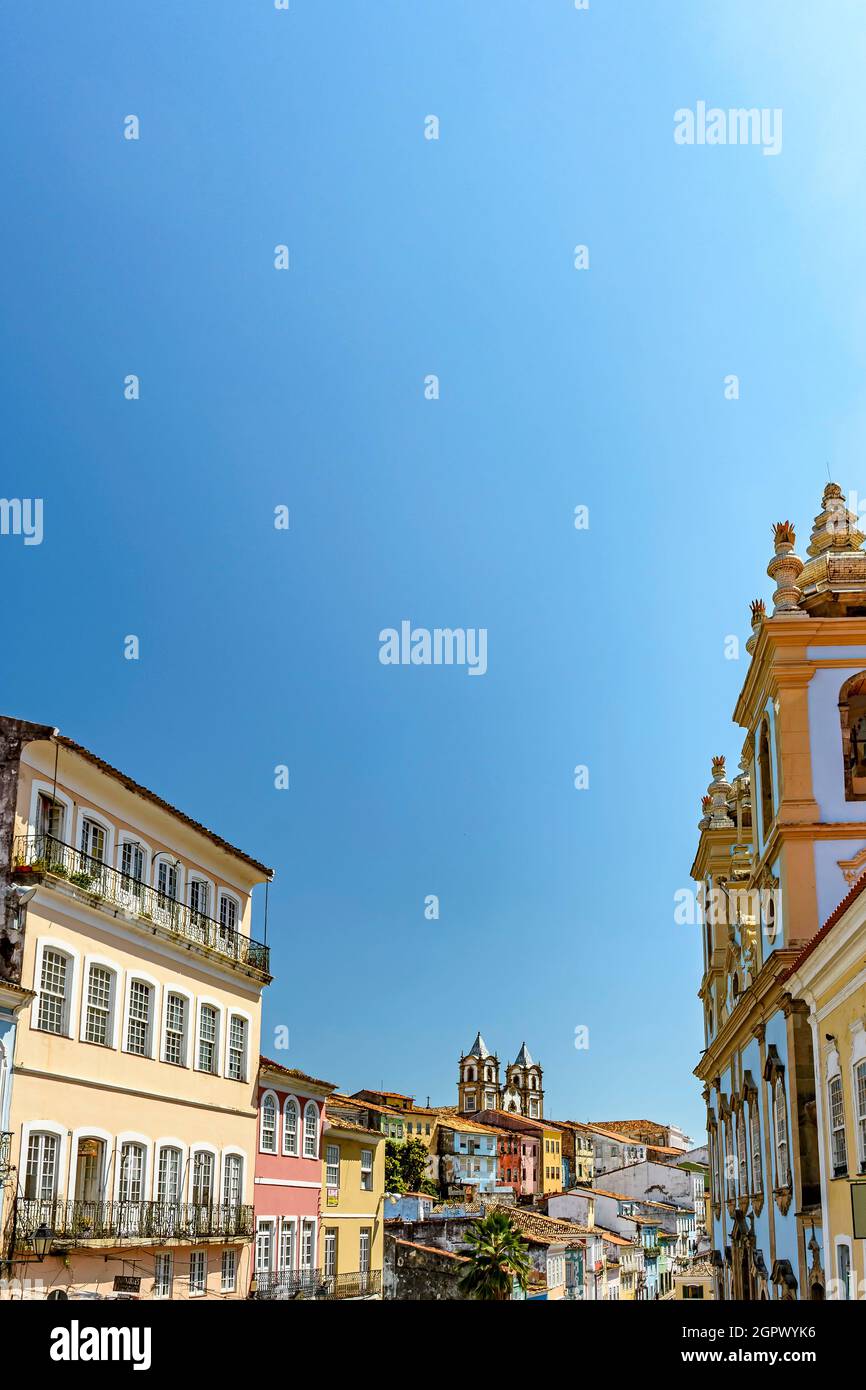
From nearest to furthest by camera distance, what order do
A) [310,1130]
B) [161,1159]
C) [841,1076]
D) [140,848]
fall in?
[841,1076], [161,1159], [140,848], [310,1130]

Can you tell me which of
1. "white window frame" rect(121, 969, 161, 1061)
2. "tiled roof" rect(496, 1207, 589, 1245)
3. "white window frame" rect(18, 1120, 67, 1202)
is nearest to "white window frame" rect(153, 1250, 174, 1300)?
"white window frame" rect(121, 969, 161, 1061)

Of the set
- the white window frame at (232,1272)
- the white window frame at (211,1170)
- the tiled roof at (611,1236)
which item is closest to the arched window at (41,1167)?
the white window frame at (211,1170)

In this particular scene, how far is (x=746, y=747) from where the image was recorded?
1316 inches

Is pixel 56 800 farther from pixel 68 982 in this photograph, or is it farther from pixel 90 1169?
pixel 90 1169

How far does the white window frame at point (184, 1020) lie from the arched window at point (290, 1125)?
6520 mm

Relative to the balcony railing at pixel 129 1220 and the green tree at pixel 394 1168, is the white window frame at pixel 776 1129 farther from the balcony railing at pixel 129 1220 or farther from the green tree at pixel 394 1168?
the green tree at pixel 394 1168

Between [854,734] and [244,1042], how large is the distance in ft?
53.1

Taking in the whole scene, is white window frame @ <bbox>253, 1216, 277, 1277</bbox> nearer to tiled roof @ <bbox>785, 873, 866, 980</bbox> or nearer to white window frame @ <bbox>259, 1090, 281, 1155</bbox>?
white window frame @ <bbox>259, 1090, 281, 1155</bbox>

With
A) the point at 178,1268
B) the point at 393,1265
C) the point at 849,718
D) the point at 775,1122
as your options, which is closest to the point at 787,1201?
the point at 775,1122

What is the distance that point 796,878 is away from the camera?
27359 millimetres

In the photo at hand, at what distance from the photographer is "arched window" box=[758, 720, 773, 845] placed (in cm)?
2999

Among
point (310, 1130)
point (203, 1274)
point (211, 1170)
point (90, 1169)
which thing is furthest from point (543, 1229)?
point (90, 1169)
